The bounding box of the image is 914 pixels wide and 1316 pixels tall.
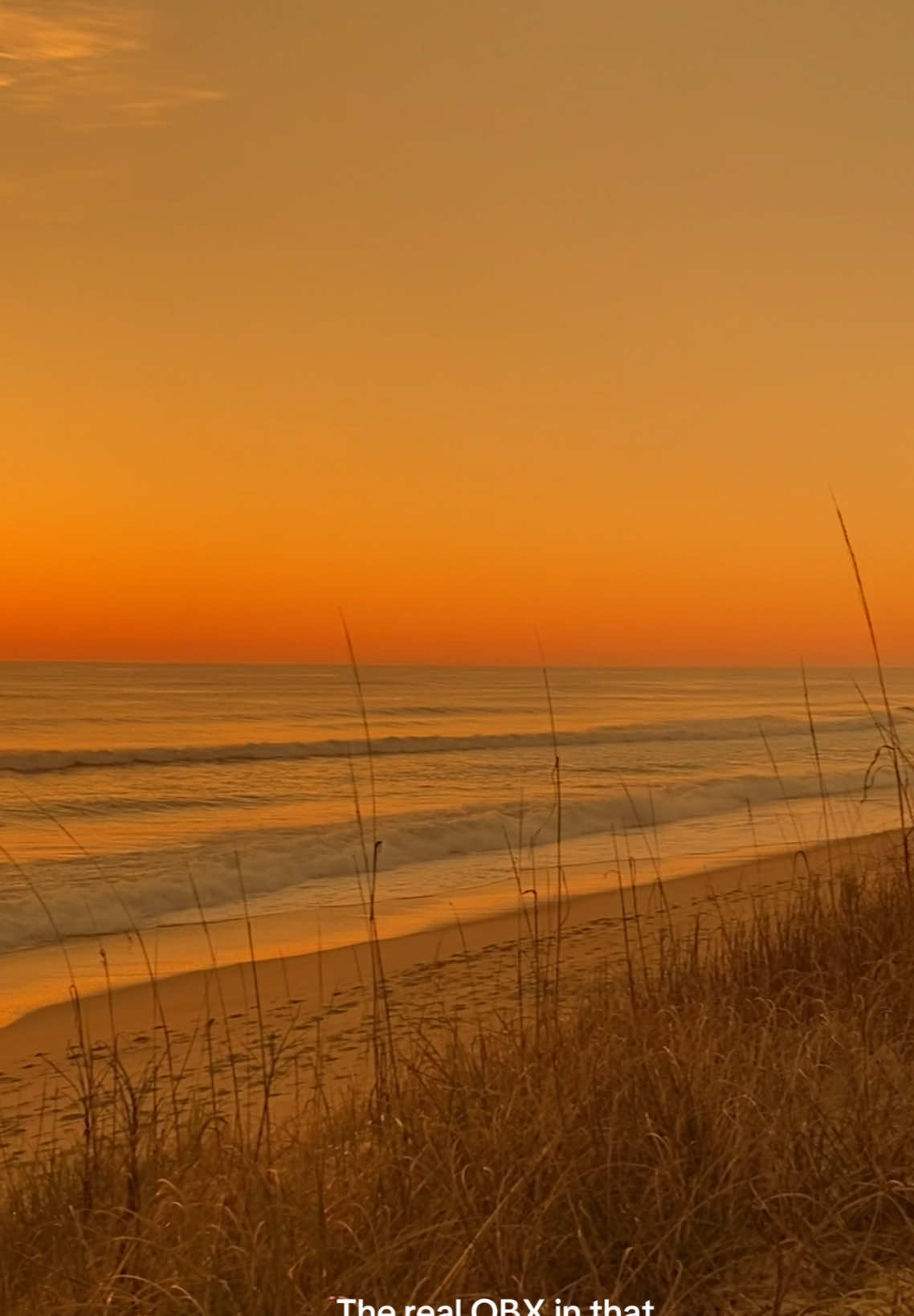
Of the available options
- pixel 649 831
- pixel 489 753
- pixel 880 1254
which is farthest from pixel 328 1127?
pixel 489 753

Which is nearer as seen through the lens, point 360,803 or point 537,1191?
point 537,1191

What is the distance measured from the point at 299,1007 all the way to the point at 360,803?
13.8 m

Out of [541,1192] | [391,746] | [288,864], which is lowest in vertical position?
[288,864]

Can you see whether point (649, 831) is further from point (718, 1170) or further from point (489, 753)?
point (718, 1170)

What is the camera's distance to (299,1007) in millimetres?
8391

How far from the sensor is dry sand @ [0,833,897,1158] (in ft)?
21.4

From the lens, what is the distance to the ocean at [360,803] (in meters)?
13.4

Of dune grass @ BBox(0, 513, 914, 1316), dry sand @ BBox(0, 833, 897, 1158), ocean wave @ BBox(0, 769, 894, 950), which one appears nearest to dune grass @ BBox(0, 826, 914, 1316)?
dune grass @ BBox(0, 513, 914, 1316)

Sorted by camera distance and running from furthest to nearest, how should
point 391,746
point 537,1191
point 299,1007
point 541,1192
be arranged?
point 391,746
point 299,1007
point 541,1192
point 537,1191

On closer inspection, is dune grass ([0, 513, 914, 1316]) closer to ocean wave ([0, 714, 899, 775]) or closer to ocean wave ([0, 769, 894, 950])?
ocean wave ([0, 769, 894, 950])

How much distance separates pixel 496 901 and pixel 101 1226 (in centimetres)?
961

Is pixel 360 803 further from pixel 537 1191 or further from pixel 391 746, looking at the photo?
pixel 537 1191

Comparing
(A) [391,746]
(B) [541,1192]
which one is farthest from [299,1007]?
(A) [391,746]

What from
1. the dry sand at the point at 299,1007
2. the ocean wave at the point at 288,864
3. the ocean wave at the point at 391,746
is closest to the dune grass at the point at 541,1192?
the dry sand at the point at 299,1007
